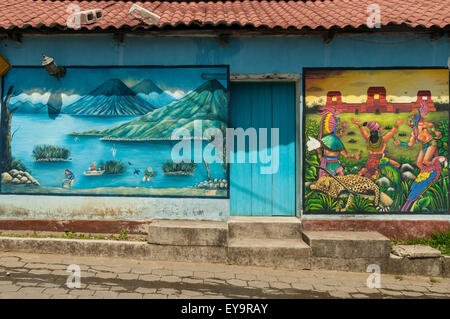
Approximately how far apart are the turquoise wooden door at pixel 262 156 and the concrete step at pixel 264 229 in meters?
0.54

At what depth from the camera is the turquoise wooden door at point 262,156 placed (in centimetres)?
661

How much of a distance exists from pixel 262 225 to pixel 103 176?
3.10 meters

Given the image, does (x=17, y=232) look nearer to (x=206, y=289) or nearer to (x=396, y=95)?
(x=206, y=289)

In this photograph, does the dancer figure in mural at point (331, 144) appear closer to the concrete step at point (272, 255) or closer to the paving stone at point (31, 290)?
the concrete step at point (272, 255)

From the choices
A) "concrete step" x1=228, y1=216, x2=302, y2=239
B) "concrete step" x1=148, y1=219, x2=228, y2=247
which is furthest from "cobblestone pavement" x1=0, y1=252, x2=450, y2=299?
"concrete step" x1=228, y1=216, x2=302, y2=239

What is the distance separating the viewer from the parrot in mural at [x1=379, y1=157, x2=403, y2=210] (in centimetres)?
619

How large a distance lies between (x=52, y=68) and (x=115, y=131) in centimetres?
157

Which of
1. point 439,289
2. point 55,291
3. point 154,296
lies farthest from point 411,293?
point 55,291

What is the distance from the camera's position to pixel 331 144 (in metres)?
6.26

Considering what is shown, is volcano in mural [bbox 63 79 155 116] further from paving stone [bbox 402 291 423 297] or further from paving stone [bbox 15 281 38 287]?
paving stone [bbox 402 291 423 297]

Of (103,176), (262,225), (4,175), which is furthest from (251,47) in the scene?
(4,175)

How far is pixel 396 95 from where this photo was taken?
621 cm

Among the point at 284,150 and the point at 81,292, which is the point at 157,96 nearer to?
the point at 284,150
